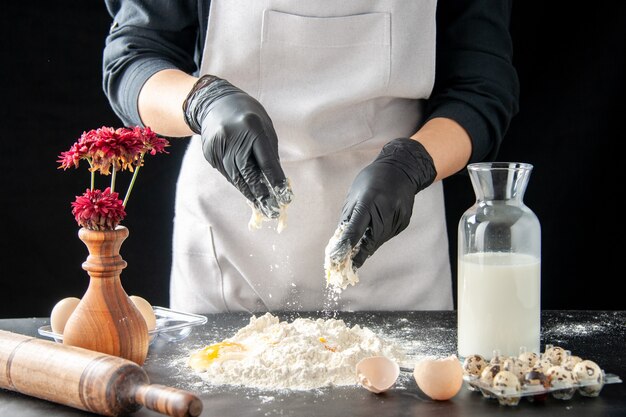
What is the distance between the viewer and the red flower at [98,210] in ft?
4.79

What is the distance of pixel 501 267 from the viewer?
4.81 ft

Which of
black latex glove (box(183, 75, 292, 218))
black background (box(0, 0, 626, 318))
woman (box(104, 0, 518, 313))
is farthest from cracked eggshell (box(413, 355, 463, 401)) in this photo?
black background (box(0, 0, 626, 318))

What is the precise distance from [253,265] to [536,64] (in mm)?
1215

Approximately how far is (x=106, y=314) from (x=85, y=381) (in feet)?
0.74

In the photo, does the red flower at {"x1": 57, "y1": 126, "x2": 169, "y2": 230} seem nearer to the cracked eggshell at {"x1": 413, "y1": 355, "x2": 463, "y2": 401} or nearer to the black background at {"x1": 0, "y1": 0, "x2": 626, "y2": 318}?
the cracked eggshell at {"x1": 413, "y1": 355, "x2": 463, "y2": 401}

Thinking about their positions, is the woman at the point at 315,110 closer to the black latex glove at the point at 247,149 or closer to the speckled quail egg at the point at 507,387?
the black latex glove at the point at 247,149

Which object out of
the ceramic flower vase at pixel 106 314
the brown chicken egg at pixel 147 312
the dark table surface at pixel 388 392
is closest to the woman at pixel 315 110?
the dark table surface at pixel 388 392

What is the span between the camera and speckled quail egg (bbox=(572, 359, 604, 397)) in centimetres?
131

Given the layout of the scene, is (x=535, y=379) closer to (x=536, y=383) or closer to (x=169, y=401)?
(x=536, y=383)

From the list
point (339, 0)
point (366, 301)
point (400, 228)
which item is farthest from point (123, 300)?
point (339, 0)

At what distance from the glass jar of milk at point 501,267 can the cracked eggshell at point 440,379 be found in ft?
0.62

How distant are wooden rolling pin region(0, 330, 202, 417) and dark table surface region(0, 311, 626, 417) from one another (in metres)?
0.04

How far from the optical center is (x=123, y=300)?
1.50m

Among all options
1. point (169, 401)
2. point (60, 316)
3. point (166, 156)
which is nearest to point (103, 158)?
point (60, 316)
